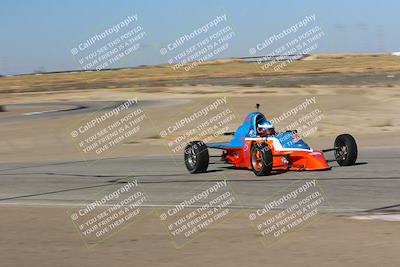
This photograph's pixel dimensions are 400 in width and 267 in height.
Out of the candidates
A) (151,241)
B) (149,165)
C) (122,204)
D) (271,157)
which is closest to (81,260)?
(151,241)

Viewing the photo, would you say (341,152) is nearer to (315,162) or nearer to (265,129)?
(315,162)

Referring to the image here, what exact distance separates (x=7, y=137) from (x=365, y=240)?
24632 millimetres

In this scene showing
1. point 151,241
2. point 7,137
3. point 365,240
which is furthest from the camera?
point 7,137

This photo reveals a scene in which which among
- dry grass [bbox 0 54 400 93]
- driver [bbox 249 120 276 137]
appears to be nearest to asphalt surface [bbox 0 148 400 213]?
driver [bbox 249 120 276 137]

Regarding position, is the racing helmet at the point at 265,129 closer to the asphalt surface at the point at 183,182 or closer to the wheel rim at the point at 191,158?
the asphalt surface at the point at 183,182

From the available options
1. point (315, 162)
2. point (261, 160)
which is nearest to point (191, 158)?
point (261, 160)

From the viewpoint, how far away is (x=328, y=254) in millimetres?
7586

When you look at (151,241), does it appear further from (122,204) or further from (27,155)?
(27,155)

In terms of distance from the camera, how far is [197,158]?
15.6m

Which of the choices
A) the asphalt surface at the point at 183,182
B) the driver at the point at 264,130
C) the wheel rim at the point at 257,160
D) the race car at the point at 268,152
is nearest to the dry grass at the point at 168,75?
the asphalt surface at the point at 183,182


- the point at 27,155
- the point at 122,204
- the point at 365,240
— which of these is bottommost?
the point at 365,240

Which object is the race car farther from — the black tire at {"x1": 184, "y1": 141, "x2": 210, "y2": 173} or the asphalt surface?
the asphalt surface

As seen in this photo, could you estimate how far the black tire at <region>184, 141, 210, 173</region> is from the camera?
1559cm

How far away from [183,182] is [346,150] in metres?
3.47
